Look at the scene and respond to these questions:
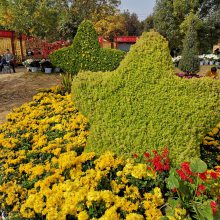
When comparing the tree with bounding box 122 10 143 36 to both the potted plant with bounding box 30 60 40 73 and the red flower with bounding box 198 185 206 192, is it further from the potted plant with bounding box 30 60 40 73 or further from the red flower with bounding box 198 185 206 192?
the red flower with bounding box 198 185 206 192

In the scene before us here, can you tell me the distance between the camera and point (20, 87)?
1343 cm

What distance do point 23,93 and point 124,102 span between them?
8.84 meters

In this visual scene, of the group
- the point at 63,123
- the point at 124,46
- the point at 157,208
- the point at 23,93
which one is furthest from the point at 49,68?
the point at 124,46

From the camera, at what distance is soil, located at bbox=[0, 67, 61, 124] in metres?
10.3

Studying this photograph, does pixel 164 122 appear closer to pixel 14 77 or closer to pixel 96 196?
pixel 96 196

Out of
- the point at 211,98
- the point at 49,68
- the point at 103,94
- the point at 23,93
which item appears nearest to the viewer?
the point at 211,98

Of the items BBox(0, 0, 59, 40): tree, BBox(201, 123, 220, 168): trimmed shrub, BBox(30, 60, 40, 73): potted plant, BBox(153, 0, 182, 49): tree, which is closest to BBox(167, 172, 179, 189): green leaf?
BBox(201, 123, 220, 168): trimmed shrub

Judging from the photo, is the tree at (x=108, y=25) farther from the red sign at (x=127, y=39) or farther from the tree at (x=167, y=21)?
the tree at (x=167, y=21)

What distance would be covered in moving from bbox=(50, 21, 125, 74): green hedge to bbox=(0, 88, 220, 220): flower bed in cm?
413

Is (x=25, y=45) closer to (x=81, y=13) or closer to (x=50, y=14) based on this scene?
(x=50, y=14)

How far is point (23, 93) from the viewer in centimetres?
1220

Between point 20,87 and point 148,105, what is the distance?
411 inches

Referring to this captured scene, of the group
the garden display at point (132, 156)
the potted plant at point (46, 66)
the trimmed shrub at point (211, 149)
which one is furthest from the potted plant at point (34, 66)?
the trimmed shrub at point (211, 149)

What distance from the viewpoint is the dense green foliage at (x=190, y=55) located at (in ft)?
61.6
